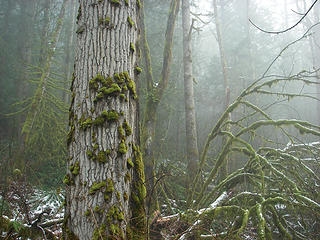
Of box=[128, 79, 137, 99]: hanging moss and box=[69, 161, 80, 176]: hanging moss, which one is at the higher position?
box=[128, 79, 137, 99]: hanging moss

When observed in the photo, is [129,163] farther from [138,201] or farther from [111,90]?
[111,90]

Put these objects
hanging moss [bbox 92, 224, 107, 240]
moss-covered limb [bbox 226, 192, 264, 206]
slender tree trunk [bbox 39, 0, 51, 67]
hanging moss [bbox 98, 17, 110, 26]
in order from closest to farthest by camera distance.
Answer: hanging moss [bbox 92, 224, 107, 240] → hanging moss [bbox 98, 17, 110, 26] → moss-covered limb [bbox 226, 192, 264, 206] → slender tree trunk [bbox 39, 0, 51, 67]

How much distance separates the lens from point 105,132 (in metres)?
1.81

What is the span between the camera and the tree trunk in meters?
1.69

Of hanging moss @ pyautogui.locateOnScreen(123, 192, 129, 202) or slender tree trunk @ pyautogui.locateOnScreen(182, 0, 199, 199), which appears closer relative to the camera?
hanging moss @ pyautogui.locateOnScreen(123, 192, 129, 202)

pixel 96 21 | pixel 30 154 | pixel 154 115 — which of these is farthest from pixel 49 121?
pixel 96 21

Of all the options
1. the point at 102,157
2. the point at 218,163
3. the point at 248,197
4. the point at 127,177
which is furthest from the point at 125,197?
the point at 218,163

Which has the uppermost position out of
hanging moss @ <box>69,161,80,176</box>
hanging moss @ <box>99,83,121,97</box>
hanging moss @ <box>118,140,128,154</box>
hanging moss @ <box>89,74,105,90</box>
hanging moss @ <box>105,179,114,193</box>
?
hanging moss @ <box>89,74,105,90</box>

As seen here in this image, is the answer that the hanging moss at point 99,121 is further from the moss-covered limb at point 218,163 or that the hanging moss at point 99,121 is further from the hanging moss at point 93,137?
the moss-covered limb at point 218,163

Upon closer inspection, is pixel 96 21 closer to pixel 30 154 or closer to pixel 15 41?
pixel 30 154

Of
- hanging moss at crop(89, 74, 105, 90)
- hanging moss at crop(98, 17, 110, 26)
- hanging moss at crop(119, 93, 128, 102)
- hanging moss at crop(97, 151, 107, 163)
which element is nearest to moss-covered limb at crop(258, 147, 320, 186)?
hanging moss at crop(119, 93, 128, 102)

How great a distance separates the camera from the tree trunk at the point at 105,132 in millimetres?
1692

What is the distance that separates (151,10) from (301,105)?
43.4ft

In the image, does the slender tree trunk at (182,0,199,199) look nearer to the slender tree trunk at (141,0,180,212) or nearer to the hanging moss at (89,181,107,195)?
the slender tree trunk at (141,0,180,212)
